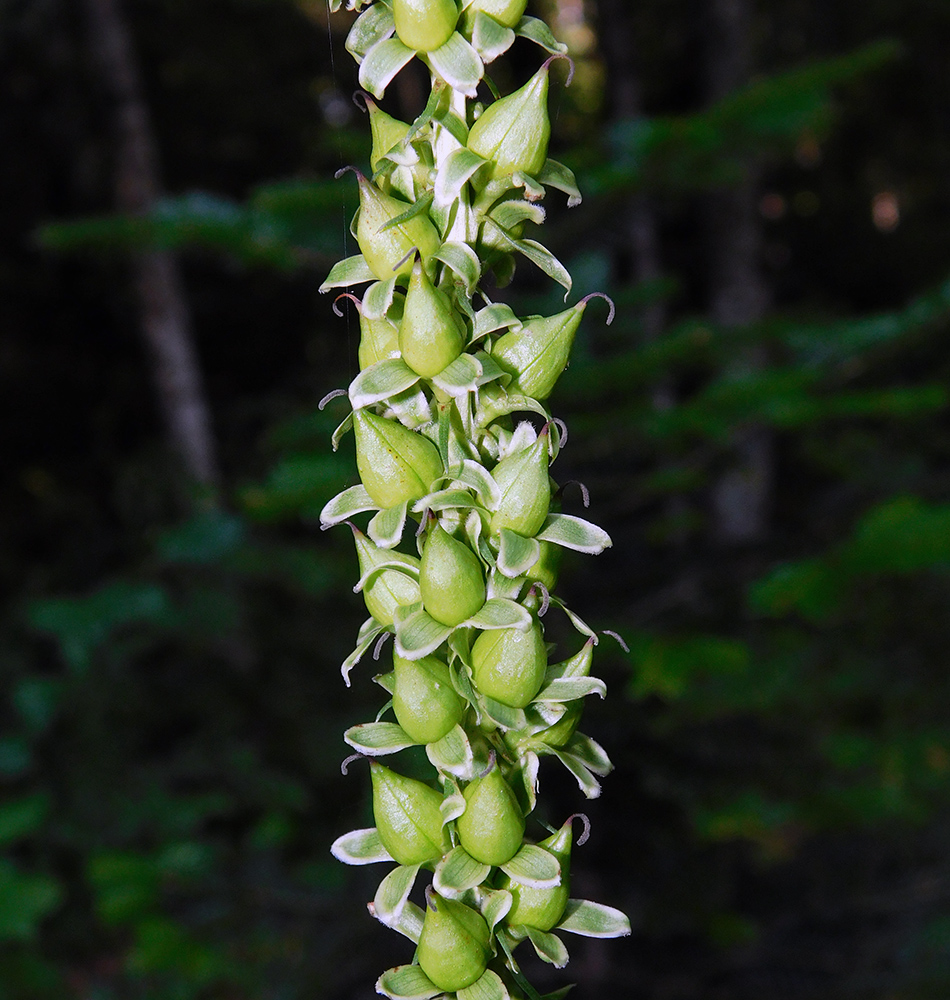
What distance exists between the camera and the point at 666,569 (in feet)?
12.5

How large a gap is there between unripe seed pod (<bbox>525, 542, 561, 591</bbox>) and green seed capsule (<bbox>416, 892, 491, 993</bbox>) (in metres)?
0.22

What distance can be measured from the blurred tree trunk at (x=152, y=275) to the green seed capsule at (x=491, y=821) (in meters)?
4.79

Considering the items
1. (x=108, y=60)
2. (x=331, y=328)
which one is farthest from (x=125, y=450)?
(x=108, y=60)

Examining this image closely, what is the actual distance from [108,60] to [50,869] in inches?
182

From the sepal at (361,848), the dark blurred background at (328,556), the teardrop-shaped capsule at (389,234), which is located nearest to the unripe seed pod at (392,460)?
the teardrop-shaped capsule at (389,234)

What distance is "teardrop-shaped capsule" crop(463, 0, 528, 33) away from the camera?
0.65m

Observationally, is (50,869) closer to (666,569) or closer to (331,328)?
(666,569)

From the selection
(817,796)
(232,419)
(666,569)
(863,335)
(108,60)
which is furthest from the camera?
(232,419)

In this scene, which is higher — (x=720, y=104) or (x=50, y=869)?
(x=720, y=104)

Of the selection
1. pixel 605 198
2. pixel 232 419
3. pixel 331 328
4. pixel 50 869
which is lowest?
pixel 50 869

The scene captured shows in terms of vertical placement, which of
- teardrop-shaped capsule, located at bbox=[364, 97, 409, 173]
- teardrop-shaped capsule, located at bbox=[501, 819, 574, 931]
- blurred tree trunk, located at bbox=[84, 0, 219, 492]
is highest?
blurred tree trunk, located at bbox=[84, 0, 219, 492]

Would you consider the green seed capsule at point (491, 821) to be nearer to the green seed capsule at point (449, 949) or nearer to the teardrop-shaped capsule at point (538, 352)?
the green seed capsule at point (449, 949)

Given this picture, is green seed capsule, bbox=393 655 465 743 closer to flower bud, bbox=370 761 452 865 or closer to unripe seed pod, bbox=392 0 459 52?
flower bud, bbox=370 761 452 865

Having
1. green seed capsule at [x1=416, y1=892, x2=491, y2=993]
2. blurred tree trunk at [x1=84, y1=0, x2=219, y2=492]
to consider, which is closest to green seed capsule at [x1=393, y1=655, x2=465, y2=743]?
green seed capsule at [x1=416, y1=892, x2=491, y2=993]
